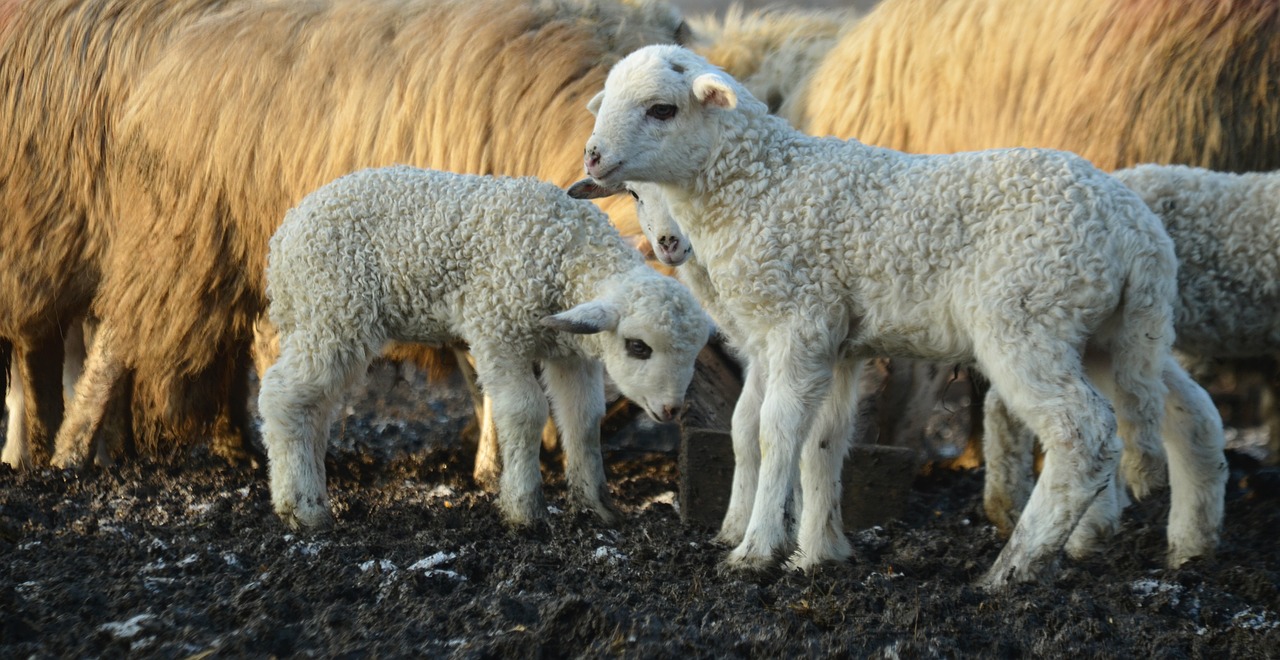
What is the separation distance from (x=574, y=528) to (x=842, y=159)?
70.2 inches

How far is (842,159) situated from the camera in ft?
16.2

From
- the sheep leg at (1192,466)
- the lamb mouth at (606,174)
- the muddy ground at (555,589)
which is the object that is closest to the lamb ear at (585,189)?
the lamb mouth at (606,174)

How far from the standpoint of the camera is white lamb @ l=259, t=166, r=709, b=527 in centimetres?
554

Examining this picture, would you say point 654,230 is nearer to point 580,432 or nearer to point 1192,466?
point 580,432

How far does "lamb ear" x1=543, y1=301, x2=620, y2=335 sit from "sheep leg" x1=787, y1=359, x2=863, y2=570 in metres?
0.84

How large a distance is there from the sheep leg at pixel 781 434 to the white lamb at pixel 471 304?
71 centimetres

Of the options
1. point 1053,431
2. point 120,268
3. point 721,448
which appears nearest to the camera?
point 1053,431

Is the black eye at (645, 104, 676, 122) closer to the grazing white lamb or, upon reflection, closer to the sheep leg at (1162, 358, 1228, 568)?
the grazing white lamb

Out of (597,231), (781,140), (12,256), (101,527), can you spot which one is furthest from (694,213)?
(12,256)

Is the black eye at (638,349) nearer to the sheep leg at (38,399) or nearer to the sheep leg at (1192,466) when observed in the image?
the sheep leg at (1192,466)

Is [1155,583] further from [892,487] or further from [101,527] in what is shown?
[101,527]

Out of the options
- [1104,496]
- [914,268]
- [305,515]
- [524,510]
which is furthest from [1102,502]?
[305,515]

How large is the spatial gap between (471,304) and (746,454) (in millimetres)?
1231

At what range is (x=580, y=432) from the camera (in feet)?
19.2
